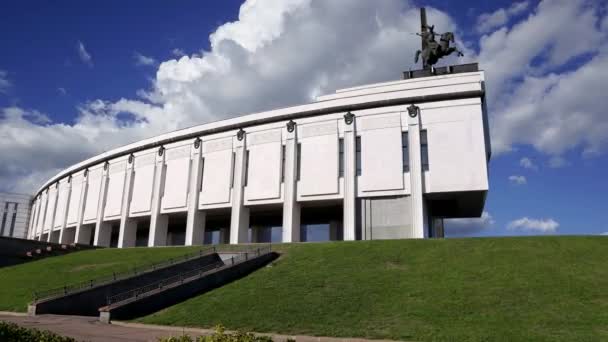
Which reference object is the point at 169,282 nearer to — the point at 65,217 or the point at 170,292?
the point at 170,292

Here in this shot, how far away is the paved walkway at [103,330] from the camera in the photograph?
535 inches

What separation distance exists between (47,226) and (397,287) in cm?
6837

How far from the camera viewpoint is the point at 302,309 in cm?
1677

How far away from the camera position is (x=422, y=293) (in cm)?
1758

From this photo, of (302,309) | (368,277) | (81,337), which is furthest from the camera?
(368,277)

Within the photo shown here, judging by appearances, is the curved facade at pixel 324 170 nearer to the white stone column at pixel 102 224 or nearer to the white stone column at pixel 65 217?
the white stone column at pixel 102 224

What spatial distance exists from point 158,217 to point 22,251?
44.2 ft

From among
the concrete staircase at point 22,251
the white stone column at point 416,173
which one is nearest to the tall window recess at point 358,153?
the white stone column at point 416,173

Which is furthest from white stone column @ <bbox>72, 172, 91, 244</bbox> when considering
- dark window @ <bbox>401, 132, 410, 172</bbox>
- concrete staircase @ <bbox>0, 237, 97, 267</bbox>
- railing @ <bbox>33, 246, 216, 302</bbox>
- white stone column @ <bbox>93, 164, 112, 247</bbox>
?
dark window @ <bbox>401, 132, 410, 172</bbox>

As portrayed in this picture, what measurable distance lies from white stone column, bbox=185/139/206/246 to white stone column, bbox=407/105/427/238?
22.7 meters

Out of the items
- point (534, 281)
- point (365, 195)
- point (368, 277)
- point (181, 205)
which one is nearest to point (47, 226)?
point (181, 205)

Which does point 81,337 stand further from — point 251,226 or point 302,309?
point 251,226

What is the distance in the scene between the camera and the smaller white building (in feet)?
298

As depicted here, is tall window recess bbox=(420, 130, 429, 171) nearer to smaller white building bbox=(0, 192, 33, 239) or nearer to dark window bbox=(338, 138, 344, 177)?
dark window bbox=(338, 138, 344, 177)
